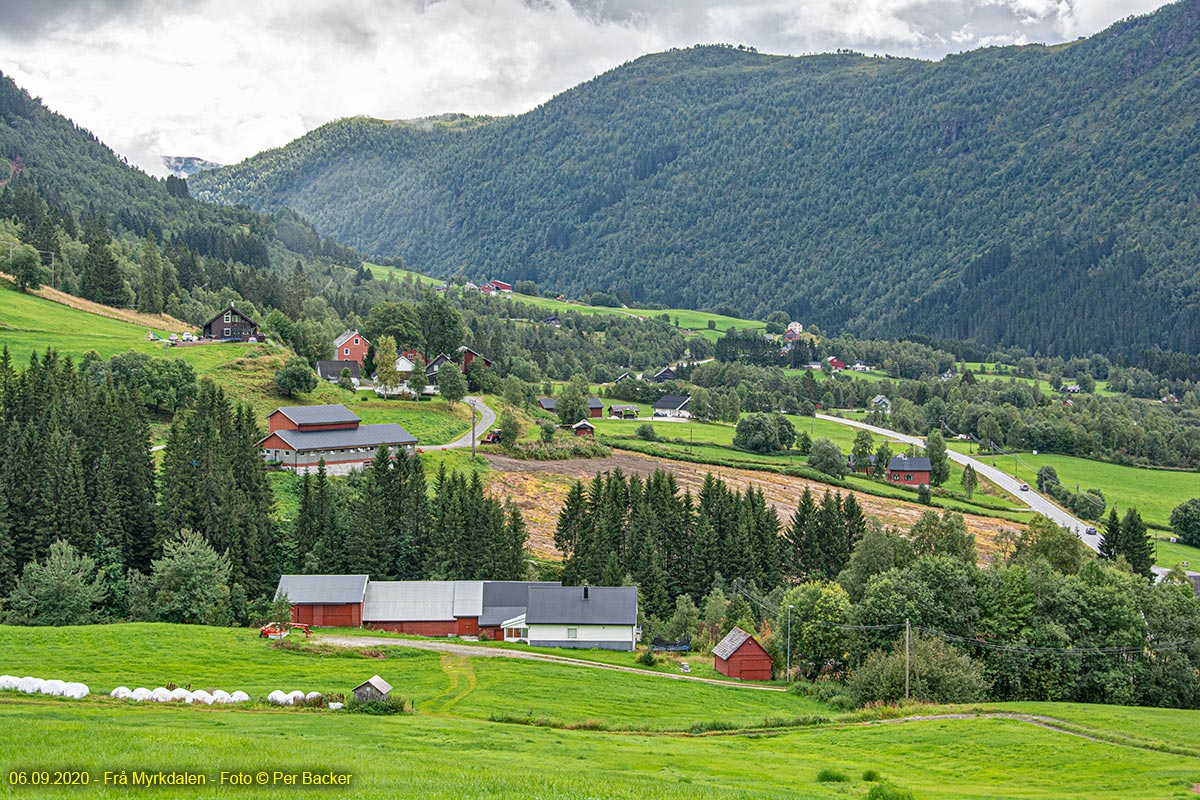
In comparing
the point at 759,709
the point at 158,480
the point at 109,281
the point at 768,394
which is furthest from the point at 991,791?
the point at 768,394

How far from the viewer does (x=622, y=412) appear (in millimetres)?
180500

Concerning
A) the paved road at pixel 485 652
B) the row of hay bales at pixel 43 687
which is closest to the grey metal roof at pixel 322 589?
the paved road at pixel 485 652

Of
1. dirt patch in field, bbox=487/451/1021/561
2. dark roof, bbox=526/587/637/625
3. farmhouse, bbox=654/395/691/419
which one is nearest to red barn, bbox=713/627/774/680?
dark roof, bbox=526/587/637/625

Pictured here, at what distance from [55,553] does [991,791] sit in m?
58.2

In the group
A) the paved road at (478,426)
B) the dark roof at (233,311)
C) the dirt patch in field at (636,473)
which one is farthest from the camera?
the dark roof at (233,311)

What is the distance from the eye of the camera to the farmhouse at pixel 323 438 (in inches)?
3942

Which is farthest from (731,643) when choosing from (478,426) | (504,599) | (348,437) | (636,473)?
(478,426)

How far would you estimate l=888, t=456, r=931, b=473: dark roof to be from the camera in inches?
5728

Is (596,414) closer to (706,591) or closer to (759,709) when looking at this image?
(706,591)

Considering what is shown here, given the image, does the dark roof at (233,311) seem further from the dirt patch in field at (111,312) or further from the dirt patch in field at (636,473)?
the dirt patch in field at (636,473)

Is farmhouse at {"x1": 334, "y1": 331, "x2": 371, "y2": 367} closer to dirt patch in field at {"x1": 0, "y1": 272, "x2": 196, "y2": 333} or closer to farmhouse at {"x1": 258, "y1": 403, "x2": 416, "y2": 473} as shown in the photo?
dirt patch in field at {"x1": 0, "y1": 272, "x2": 196, "y2": 333}

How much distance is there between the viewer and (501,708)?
49719mm

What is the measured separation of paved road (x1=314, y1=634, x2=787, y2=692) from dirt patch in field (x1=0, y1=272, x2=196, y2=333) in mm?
86215

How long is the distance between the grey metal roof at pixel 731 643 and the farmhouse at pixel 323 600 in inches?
965
